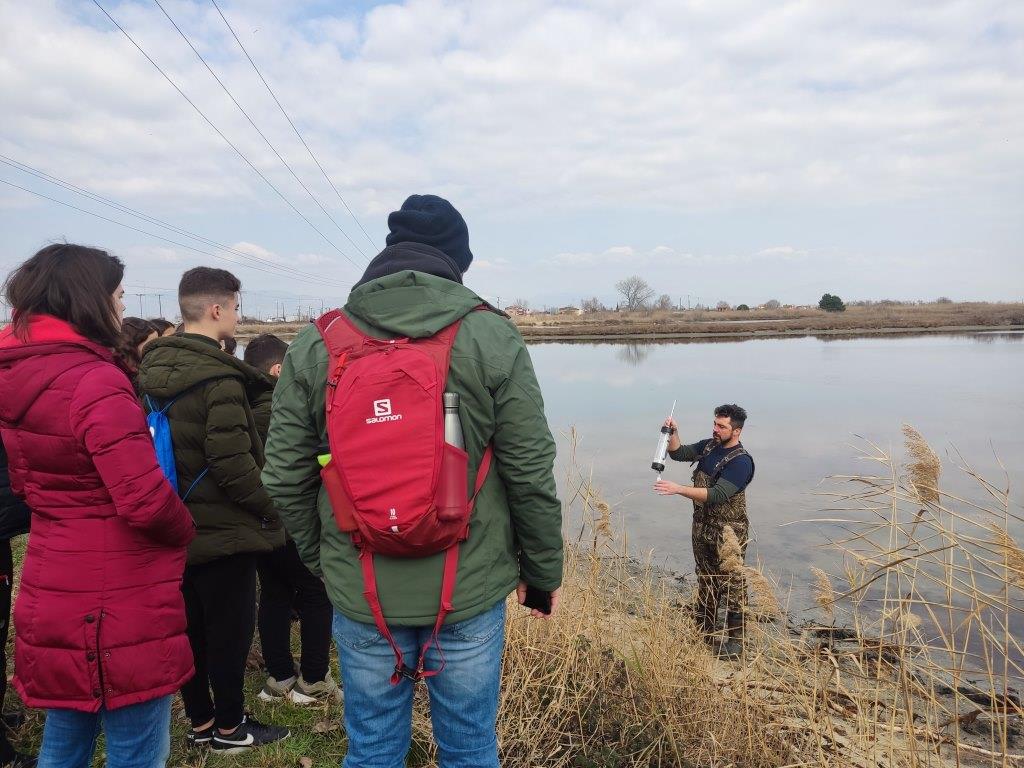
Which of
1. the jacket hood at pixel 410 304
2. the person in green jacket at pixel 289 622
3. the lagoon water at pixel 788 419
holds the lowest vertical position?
the lagoon water at pixel 788 419

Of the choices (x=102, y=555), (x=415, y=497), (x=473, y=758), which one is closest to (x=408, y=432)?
(x=415, y=497)

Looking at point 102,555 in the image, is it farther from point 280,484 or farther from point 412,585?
point 412,585

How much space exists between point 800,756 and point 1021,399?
19828 mm

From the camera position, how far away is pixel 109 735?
2139 mm

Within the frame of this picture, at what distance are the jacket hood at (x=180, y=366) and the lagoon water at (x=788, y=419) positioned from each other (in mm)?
2655

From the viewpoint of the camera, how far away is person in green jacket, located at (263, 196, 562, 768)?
177 centimetres

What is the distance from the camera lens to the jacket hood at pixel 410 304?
1.76 meters

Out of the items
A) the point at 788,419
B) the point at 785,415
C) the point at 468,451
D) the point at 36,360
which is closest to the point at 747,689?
the point at 468,451

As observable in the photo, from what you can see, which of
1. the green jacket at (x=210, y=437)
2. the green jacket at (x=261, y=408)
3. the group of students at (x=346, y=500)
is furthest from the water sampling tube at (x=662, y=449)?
the group of students at (x=346, y=500)

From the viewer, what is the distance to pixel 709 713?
11.1 feet

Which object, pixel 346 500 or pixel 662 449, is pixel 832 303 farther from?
pixel 346 500

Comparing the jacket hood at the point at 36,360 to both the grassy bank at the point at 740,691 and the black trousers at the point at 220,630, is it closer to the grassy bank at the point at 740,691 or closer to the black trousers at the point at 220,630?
the black trousers at the point at 220,630

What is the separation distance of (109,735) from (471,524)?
1.42 m

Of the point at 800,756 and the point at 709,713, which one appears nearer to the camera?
the point at 800,756
